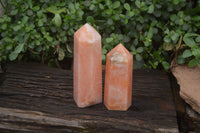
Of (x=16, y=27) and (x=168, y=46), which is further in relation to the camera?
(x=168, y=46)

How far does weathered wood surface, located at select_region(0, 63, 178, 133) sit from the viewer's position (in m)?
1.50

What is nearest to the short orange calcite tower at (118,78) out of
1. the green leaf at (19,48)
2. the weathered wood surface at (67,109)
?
the weathered wood surface at (67,109)

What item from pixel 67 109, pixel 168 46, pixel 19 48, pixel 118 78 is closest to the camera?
pixel 118 78

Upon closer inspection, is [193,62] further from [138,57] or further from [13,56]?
[13,56]

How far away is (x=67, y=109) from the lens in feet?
5.19

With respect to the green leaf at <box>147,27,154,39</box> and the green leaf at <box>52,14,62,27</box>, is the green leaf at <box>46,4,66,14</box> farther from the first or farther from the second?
the green leaf at <box>147,27,154,39</box>

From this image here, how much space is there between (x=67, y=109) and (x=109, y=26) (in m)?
0.67

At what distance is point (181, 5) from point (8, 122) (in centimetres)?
128

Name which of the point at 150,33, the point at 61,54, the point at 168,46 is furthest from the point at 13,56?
the point at 168,46

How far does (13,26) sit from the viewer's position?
1.94 meters

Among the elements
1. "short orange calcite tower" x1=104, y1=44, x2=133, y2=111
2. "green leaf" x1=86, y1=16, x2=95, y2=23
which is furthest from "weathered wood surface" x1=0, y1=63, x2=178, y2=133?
"green leaf" x1=86, y1=16, x2=95, y2=23

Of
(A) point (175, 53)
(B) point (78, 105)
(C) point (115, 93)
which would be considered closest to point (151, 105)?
(C) point (115, 93)

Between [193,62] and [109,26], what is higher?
[109,26]

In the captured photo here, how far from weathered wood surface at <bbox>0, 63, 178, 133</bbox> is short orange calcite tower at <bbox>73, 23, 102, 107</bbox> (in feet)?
A: 0.22
